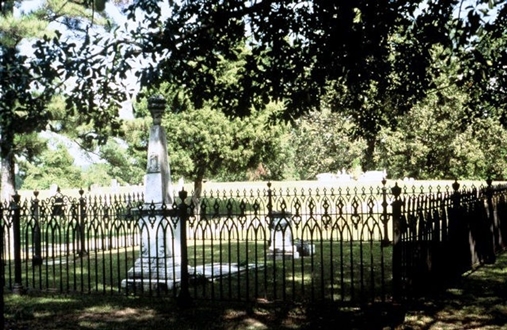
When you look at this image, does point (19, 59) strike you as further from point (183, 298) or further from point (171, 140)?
point (171, 140)

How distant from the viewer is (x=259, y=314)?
26.2 feet

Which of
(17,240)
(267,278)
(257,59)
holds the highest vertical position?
(257,59)

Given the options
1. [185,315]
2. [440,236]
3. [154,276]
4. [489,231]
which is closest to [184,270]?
[185,315]

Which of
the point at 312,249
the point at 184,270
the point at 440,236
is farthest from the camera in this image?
the point at 440,236

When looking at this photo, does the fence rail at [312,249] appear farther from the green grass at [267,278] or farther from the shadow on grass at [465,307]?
the shadow on grass at [465,307]

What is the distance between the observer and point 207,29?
7668 mm

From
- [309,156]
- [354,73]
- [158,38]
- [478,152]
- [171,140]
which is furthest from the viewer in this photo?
[309,156]

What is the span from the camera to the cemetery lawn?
287 inches

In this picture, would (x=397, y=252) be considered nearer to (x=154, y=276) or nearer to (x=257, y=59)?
(x=257, y=59)

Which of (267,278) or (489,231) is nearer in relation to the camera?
(267,278)

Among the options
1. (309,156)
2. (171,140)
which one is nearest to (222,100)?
(171,140)

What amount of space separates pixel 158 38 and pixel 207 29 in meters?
1.01

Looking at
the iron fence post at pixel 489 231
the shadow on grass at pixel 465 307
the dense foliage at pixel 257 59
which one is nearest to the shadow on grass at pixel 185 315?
the shadow on grass at pixel 465 307

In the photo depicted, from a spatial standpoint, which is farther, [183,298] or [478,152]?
[478,152]
